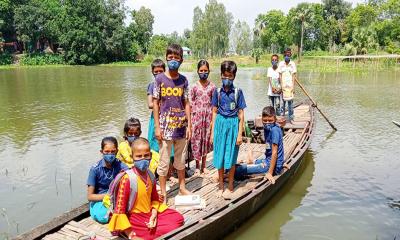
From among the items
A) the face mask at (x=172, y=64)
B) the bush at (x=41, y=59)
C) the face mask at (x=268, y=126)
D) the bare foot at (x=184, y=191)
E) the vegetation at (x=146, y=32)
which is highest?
the vegetation at (x=146, y=32)

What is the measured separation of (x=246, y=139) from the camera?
25.9ft

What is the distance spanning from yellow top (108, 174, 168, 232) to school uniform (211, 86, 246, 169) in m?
1.48

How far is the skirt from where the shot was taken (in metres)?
5.01

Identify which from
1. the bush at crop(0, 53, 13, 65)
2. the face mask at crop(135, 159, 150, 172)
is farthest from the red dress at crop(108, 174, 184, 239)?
the bush at crop(0, 53, 13, 65)

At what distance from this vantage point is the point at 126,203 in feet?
11.8

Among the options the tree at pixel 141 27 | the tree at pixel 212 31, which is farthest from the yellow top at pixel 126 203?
the tree at pixel 212 31

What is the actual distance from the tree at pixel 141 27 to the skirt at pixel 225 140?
159ft

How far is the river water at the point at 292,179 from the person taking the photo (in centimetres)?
554

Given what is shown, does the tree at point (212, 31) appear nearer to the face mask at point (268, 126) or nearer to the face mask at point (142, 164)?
the face mask at point (268, 126)

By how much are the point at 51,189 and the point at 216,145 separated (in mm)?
3254

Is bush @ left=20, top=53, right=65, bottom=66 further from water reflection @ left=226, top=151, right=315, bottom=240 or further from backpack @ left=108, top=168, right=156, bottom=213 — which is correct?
backpack @ left=108, top=168, right=156, bottom=213

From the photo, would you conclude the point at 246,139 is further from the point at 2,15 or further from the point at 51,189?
the point at 2,15

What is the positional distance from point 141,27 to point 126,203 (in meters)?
53.3

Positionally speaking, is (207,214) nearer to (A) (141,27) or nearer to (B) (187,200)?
(B) (187,200)
